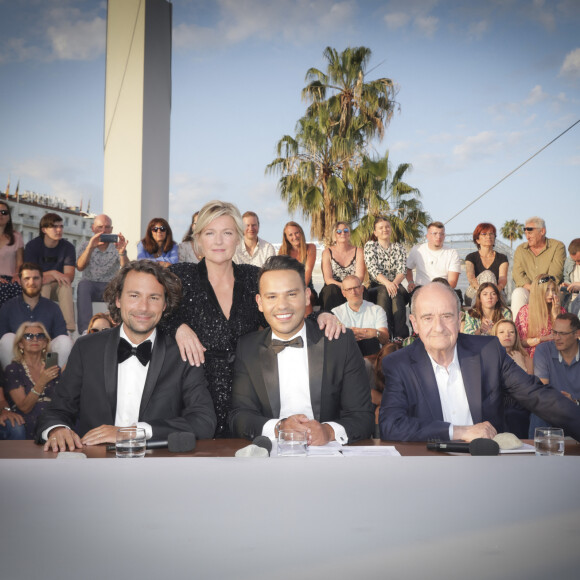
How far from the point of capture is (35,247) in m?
5.88

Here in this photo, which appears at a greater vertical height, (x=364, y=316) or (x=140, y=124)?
(x=140, y=124)

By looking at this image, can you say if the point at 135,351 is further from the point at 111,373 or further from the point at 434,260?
the point at 434,260

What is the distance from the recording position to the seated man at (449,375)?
8.68 feet

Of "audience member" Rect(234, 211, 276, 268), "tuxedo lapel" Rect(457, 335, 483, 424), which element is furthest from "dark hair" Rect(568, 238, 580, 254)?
"tuxedo lapel" Rect(457, 335, 483, 424)

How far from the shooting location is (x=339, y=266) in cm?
666

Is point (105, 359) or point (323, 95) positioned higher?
point (323, 95)

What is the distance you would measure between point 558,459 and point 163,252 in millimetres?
5143

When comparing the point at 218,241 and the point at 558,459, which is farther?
the point at 218,241

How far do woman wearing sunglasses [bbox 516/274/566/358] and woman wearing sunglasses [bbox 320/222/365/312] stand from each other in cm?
177

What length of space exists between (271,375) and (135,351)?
61 centimetres

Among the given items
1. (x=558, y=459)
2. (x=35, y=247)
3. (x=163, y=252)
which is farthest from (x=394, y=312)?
(x=558, y=459)

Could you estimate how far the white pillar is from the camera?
6.75m

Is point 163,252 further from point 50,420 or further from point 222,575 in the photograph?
point 222,575

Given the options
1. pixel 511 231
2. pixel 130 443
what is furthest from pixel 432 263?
pixel 511 231
